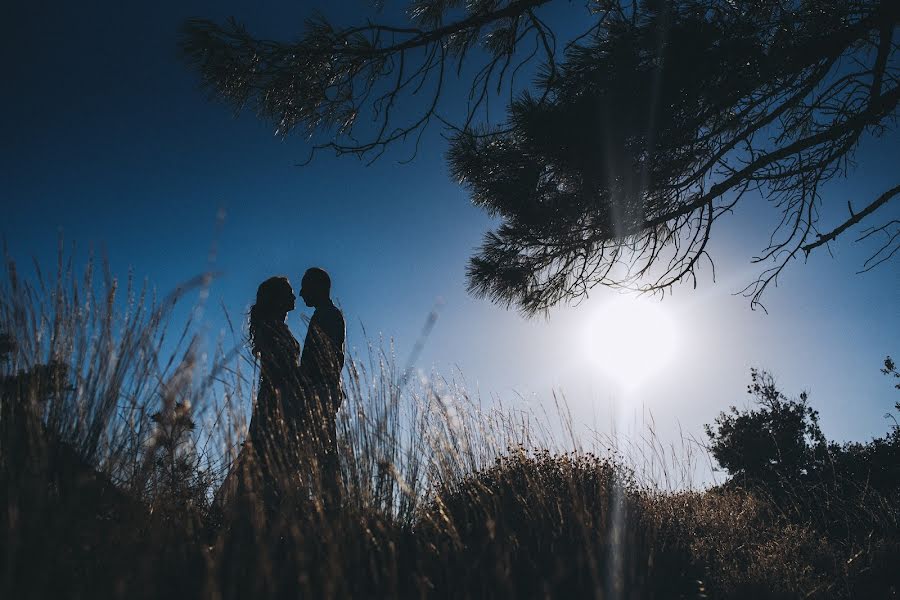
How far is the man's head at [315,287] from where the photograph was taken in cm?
269

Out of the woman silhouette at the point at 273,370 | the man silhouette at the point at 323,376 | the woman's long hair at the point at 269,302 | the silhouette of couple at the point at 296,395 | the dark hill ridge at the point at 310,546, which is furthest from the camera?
the woman's long hair at the point at 269,302

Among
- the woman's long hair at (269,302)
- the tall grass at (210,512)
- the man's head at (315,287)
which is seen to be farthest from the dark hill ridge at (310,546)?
the man's head at (315,287)

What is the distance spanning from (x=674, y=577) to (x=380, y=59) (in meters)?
3.31

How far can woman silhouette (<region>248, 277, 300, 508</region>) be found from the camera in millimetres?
1895

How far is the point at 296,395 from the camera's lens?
1900mm

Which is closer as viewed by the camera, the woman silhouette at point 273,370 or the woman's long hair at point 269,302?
the woman silhouette at point 273,370

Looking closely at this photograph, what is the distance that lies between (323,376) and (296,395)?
17cm

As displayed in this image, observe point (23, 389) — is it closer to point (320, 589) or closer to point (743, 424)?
point (320, 589)

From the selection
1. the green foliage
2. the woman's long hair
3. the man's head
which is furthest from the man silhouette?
the green foliage

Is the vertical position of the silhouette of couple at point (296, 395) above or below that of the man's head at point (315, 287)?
below

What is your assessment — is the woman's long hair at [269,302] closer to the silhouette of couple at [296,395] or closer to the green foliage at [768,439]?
the silhouette of couple at [296,395]

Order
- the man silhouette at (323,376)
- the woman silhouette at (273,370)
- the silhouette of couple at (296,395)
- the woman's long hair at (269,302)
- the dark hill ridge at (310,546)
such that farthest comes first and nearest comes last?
the woman's long hair at (269,302)
the woman silhouette at (273,370)
the man silhouette at (323,376)
the silhouette of couple at (296,395)
the dark hill ridge at (310,546)

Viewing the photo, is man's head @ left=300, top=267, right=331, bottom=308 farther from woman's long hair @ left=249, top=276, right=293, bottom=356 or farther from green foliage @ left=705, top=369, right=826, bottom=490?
green foliage @ left=705, top=369, right=826, bottom=490

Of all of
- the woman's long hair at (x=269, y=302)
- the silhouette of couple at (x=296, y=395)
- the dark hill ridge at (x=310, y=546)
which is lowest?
the dark hill ridge at (x=310, y=546)
